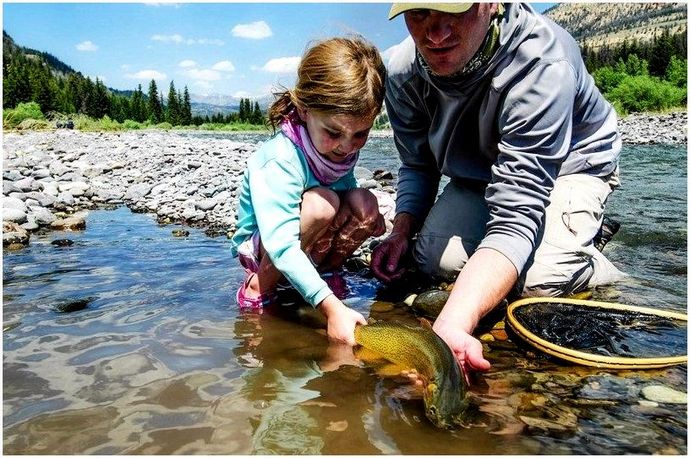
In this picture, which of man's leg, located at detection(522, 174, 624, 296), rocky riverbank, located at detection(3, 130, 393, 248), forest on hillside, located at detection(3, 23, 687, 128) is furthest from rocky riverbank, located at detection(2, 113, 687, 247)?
forest on hillside, located at detection(3, 23, 687, 128)

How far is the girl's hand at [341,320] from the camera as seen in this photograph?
91.7 inches

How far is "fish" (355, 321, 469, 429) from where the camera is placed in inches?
63.7

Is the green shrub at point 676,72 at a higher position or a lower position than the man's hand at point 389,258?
higher

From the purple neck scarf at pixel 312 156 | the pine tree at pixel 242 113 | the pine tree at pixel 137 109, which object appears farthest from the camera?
the pine tree at pixel 242 113

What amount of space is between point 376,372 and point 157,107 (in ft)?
283

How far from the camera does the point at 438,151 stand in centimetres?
321

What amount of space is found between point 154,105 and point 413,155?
85120 mm

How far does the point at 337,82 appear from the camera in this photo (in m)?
2.57

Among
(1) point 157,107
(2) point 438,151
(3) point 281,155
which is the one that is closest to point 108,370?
(3) point 281,155

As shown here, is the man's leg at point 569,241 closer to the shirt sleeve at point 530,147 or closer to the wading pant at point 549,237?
the wading pant at point 549,237

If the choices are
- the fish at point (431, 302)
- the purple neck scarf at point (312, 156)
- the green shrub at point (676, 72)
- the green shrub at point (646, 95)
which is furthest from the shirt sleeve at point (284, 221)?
the green shrub at point (676, 72)

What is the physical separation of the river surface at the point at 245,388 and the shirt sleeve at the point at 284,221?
0.93 feet

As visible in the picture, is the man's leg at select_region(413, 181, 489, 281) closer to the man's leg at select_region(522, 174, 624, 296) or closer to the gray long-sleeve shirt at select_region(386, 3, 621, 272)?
the gray long-sleeve shirt at select_region(386, 3, 621, 272)

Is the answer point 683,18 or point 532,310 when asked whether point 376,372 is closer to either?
point 532,310
